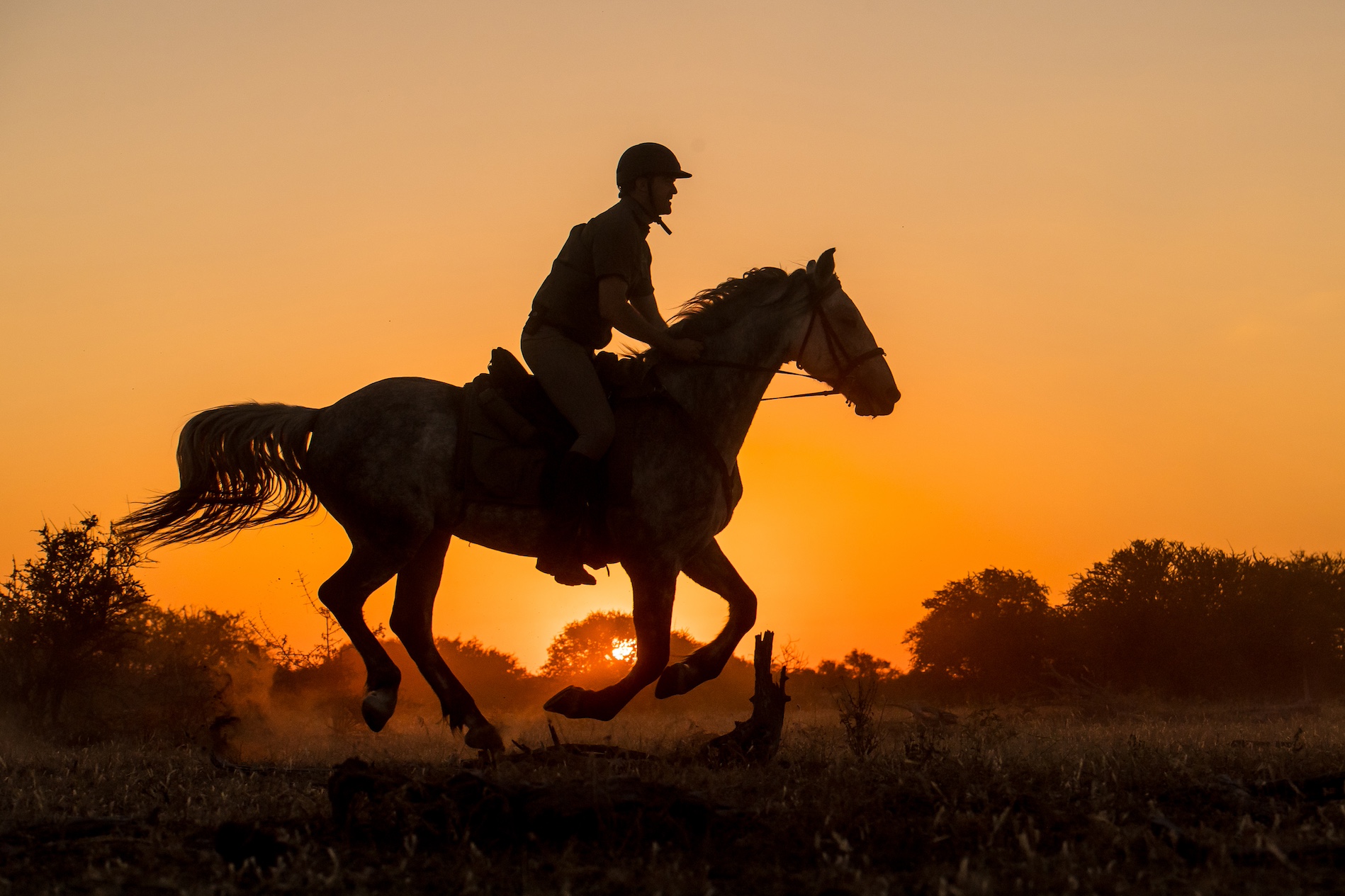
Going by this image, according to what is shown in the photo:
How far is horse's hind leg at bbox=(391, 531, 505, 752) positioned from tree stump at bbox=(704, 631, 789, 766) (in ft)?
6.61

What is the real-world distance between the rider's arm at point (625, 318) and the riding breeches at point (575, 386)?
1.18ft

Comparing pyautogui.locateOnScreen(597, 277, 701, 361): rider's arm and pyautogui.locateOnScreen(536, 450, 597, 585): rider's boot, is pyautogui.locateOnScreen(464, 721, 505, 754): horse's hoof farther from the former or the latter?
pyautogui.locateOnScreen(597, 277, 701, 361): rider's arm

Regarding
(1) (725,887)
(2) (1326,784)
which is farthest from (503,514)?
(2) (1326,784)

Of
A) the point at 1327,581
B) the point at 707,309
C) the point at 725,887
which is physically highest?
the point at 707,309

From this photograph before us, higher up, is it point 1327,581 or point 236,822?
point 1327,581

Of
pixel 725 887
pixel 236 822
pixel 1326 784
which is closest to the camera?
pixel 725 887

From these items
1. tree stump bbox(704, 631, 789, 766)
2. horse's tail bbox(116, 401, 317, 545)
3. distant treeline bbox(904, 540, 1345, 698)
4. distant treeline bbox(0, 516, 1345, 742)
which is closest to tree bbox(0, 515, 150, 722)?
distant treeline bbox(0, 516, 1345, 742)

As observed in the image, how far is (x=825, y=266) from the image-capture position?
811 centimetres

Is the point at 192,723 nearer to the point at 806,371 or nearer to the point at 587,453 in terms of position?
the point at 587,453

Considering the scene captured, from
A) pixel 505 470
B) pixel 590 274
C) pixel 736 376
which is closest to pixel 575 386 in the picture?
pixel 505 470

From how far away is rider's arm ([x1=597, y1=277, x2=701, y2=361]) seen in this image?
7.61m

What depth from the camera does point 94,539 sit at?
45.1 ft

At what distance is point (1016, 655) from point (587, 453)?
14.1 m

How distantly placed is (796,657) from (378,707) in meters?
6.65
